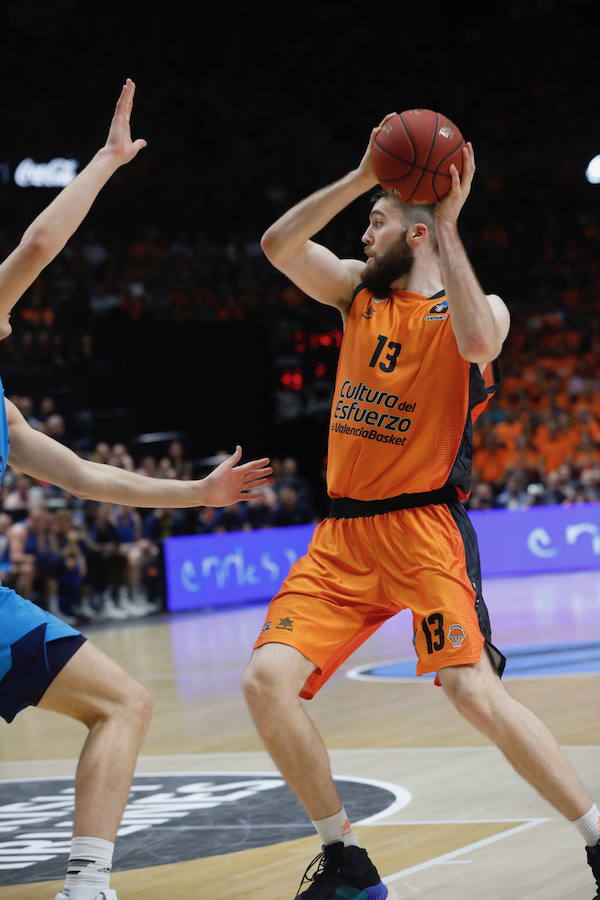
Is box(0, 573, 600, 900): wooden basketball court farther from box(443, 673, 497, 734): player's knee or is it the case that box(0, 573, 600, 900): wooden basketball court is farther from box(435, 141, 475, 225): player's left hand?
box(435, 141, 475, 225): player's left hand

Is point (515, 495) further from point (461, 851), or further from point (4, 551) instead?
point (461, 851)

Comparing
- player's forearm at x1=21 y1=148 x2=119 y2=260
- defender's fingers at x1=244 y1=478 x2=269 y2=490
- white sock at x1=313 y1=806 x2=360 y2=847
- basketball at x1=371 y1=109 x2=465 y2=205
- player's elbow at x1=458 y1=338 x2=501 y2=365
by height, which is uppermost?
basketball at x1=371 y1=109 x2=465 y2=205

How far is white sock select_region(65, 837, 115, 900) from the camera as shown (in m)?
3.74

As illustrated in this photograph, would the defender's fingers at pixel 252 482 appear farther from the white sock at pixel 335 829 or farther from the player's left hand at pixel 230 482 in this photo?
the white sock at pixel 335 829

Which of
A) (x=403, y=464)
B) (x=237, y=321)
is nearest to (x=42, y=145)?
(x=237, y=321)

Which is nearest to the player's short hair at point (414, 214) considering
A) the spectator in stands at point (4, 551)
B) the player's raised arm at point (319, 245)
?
the player's raised arm at point (319, 245)

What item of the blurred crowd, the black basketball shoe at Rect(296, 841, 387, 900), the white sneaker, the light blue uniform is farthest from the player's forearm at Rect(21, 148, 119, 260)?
the blurred crowd

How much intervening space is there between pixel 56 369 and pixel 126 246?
15.1 ft

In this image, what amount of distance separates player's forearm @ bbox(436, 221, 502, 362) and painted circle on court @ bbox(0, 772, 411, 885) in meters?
2.34

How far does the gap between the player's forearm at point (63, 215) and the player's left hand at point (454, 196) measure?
42.7 inches

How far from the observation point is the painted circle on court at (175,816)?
528 centimetres

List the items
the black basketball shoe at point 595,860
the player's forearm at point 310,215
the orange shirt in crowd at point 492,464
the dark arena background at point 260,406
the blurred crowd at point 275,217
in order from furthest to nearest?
the orange shirt in crowd at point 492,464 < the blurred crowd at point 275,217 < the dark arena background at point 260,406 < the player's forearm at point 310,215 < the black basketball shoe at point 595,860

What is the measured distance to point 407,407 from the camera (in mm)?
4523

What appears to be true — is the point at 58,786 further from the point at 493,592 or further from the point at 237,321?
the point at 237,321
